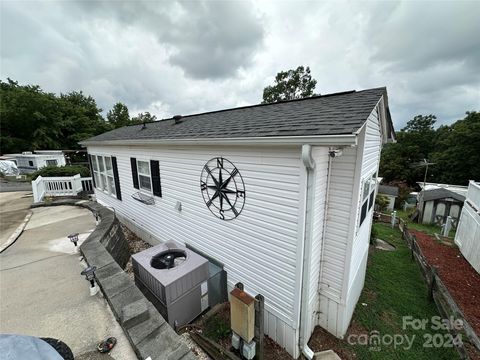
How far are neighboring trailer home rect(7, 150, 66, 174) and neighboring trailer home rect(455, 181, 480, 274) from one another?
31.9m

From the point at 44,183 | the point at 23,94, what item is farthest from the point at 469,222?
the point at 23,94

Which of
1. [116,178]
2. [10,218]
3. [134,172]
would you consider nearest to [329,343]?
[134,172]

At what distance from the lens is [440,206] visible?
16562mm

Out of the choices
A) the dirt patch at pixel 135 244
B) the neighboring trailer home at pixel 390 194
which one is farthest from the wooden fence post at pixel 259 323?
the neighboring trailer home at pixel 390 194

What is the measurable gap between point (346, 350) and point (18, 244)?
8.55m

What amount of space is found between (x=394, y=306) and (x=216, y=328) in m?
4.76

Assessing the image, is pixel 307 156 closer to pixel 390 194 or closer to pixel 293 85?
pixel 293 85

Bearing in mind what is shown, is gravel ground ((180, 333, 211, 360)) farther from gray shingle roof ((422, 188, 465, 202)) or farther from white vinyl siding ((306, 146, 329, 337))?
gray shingle roof ((422, 188, 465, 202))

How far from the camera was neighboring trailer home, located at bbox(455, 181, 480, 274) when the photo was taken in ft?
25.5

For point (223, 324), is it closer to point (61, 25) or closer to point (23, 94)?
point (61, 25)

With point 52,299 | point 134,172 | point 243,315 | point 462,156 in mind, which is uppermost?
point 134,172

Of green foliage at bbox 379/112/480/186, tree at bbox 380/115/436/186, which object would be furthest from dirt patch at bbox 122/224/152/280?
tree at bbox 380/115/436/186

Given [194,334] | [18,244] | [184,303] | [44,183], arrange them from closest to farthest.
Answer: [194,334]
[184,303]
[18,244]
[44,183]

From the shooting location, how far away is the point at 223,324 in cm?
406
